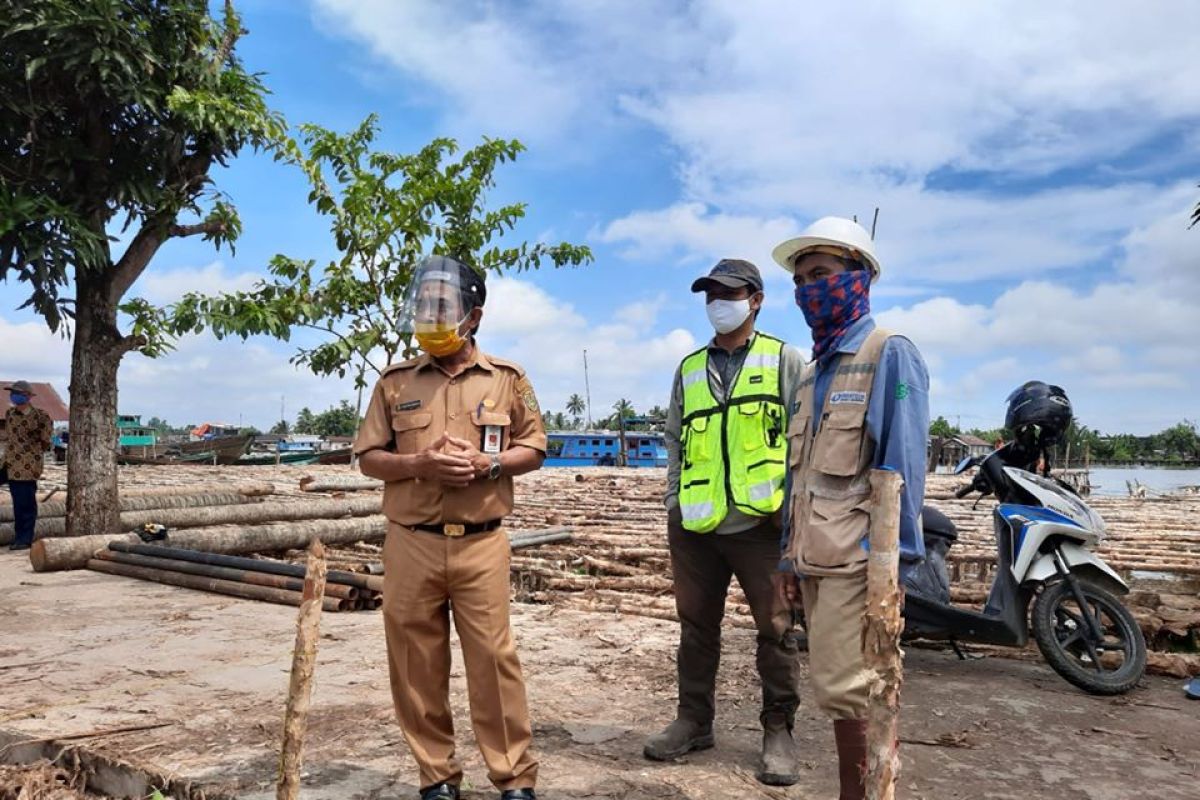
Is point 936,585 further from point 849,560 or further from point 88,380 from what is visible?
point 88,380

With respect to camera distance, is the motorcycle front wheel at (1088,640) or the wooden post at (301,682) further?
the motorcycle front wheel at (1088,640)

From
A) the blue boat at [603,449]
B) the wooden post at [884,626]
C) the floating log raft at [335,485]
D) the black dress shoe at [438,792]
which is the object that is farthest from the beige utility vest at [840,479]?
the blue boat at [603,449]

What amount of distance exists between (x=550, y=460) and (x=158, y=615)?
38310 mm

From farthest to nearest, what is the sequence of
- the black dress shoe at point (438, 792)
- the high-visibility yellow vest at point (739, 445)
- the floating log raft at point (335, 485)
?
1. the floating log raft at point (335, 485)
2. the high-visibility yellow vest at point (739, 445)
3. the black dress shoe at point (438, 792)

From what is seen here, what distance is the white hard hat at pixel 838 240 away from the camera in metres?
2.56

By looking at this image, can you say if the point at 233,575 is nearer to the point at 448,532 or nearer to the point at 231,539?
the point at 231,539

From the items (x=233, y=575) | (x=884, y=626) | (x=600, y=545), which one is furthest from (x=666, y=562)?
(x=884, y=626)

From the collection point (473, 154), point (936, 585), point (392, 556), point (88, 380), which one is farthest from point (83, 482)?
point (936, 585)

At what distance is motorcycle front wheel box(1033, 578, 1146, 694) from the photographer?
416 centimetres

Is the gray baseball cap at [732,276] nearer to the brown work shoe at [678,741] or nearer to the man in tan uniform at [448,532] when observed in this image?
the man in tan uniform at [448,532]

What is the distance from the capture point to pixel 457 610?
289 centimetres

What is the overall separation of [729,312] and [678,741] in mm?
1723

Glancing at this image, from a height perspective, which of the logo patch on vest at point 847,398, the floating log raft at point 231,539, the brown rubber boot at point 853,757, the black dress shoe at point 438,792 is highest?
the logo patch on vest at point 847,398

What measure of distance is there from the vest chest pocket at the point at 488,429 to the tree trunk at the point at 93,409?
7.60 meters
